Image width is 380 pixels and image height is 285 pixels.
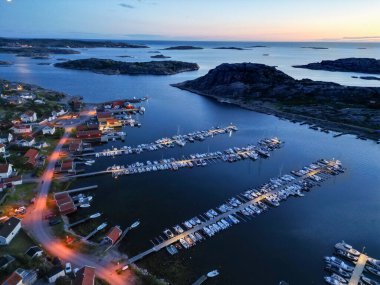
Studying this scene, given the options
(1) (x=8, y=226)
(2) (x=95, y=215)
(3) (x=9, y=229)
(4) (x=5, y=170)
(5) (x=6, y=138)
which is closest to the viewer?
(3) (x=9, y=229)

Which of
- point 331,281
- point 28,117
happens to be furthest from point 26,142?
point 331,281

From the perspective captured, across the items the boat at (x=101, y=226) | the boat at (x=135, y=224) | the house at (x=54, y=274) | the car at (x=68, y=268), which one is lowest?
the boat at (x=135, y=224)

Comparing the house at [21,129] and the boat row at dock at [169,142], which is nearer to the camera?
the boat row at dock at [169,142]

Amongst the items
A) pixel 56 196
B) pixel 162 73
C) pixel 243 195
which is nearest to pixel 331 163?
pixel 243 195

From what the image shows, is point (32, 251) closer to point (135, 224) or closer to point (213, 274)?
point (135, 224)

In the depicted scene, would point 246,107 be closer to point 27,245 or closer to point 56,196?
point 56,196

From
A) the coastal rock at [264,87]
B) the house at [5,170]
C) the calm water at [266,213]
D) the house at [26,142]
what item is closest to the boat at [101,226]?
the calm water at [266,213]

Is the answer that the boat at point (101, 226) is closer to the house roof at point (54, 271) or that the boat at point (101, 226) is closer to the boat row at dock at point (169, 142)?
the house roof at point (54, 271)
